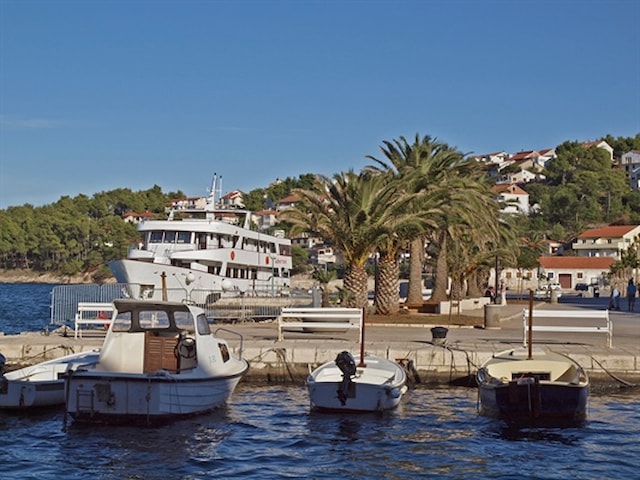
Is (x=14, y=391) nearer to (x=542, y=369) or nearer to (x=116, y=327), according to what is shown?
(x=116, y=327)

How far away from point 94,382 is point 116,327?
2235 mm

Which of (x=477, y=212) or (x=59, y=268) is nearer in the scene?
(x=477, y=212)

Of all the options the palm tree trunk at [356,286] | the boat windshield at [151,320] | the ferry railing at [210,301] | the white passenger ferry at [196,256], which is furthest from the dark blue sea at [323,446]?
the white passenger ferry at [196,256]

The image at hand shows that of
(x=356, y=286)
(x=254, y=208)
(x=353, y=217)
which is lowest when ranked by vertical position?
(x=356, y=286)

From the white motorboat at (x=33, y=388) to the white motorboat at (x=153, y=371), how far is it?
104 centimetres

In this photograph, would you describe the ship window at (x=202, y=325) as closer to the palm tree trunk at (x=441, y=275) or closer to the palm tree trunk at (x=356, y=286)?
the palm tree trunk at (x=356, y=286)

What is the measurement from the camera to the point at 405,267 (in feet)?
374

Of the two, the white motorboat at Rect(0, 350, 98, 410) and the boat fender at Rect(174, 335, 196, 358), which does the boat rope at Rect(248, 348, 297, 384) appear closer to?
the boat fender at Rect(174, 335, 196, 358)

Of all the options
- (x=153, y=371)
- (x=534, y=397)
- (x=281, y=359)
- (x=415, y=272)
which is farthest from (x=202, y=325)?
(x=415, y=272)

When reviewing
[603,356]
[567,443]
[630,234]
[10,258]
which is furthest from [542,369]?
[10,258]

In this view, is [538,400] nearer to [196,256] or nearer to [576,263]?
[196,256]

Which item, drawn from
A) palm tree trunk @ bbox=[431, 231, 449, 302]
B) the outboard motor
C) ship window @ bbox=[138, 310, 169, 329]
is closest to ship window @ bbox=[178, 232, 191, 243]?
palm tree trunk @ bbox=[431, 231, 449, 302]

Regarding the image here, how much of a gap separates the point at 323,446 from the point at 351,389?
2498mm

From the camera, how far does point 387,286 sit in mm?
39719
